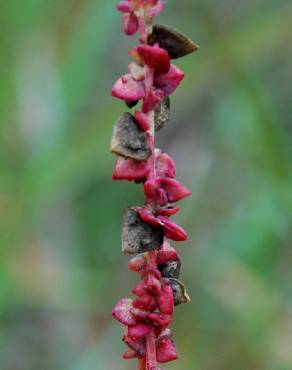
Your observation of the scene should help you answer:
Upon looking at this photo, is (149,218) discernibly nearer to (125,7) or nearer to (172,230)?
(172,230)

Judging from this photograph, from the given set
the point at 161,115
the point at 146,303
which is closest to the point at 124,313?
the point at 146,303

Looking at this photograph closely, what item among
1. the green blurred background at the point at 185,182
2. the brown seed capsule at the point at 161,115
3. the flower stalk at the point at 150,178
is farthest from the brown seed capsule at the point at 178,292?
the green blurred background at the point at 185,182

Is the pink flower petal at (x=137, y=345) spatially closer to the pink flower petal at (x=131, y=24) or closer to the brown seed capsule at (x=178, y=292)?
the brown seed capsule at (x=178, y=292)

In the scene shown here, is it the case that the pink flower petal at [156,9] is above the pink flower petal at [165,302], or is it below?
above

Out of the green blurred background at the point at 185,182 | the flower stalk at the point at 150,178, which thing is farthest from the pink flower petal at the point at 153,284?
the green blurred background at the point at 185,182

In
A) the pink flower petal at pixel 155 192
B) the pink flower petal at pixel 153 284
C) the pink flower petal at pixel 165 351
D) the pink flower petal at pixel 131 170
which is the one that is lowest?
the pink flower petal at pixel 165 351

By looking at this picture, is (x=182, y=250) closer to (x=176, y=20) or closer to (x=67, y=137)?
(x=67, y=137)

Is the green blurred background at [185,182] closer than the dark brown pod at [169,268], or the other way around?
the dark brown pod at [169,268]
